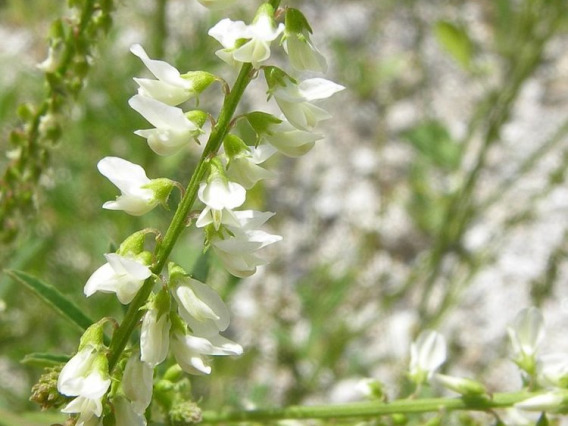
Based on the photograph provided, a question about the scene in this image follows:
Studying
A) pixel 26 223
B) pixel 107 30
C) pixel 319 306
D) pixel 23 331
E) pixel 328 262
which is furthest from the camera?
pixel 328 262

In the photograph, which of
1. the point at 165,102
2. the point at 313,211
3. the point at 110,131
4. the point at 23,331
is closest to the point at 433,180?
the point at 313,211

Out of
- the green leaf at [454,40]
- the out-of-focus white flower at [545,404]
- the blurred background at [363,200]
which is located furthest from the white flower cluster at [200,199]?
the green leaf at [454,40]

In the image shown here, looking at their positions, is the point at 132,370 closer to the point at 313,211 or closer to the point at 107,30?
the point at 107,30

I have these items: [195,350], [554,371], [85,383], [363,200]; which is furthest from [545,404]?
[363,200]

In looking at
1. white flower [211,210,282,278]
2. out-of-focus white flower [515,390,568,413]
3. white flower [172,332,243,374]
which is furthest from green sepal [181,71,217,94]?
out-of-focus white flower [515,390,568,413]

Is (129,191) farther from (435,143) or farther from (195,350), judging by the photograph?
(435,143)

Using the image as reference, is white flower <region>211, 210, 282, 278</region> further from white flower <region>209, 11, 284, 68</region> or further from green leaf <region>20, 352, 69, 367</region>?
green leaf <region>20, 352, 69, 367</region>
